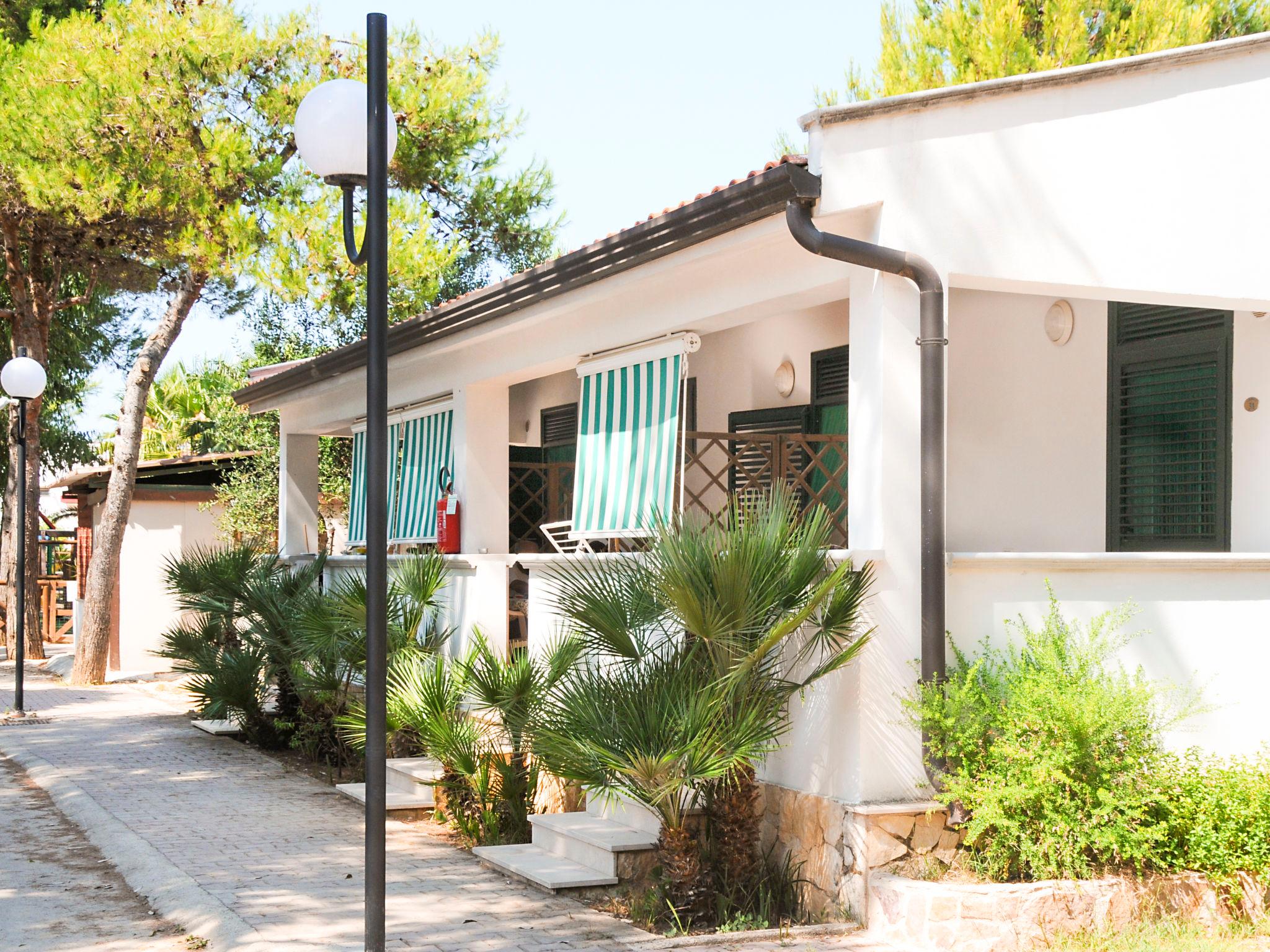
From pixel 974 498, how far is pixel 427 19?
39.4 feet

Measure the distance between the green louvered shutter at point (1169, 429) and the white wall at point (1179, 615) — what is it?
1.61 meters

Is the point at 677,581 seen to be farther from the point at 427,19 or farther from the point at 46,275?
the point at 46,275

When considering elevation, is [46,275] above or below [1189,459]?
above

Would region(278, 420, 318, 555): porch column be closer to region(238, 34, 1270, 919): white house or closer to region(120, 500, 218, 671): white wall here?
region(120, 500, 218, 671): white wall

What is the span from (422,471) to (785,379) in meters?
3.54

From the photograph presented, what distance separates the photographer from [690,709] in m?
5.94

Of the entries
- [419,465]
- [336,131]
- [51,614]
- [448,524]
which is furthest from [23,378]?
[51,614]

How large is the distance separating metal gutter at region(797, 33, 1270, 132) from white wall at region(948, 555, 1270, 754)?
7.40ft

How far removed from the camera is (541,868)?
279 inches

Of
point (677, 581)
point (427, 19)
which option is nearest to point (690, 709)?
point (677, 581)

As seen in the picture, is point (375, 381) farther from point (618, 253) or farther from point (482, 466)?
point (482, 466)

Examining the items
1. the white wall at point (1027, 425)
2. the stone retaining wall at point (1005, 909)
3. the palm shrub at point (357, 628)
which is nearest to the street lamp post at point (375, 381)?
the stone retaining wall at point (1005, 909)

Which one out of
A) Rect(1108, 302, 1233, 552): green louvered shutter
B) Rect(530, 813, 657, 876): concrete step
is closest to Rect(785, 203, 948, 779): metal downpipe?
Rect(530, 813, 657, 876): concrete step

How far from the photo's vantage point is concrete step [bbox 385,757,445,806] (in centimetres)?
906
